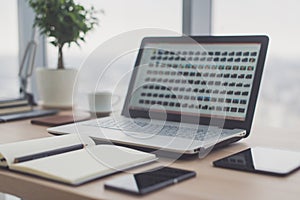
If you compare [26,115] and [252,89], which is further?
[26,115]

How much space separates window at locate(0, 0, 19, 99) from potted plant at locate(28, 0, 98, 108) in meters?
0.64

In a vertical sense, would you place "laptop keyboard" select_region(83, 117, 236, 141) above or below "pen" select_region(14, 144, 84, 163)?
above

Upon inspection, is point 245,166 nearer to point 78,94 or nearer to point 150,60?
point 150,60

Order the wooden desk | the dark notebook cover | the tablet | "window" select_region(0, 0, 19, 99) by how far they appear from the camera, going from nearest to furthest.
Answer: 1. the wooden desk
2. the tablet
3. the dark notebook cover
4. "window" select_region(0, 0, 19, 99)

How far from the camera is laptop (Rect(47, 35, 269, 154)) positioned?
3.16ft

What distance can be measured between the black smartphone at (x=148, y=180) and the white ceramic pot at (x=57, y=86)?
846 millimetres

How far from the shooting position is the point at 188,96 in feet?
3.66

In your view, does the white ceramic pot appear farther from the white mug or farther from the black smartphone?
the black smartphone

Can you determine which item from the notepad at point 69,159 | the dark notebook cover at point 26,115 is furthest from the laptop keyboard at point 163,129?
the dark notebook cover at point 26,115

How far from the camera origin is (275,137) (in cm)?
107

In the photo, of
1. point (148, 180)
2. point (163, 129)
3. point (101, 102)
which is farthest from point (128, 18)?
point (148, 180)

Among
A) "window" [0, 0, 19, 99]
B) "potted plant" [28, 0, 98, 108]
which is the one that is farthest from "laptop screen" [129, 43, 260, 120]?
"window" [0, 0, 19, 99]

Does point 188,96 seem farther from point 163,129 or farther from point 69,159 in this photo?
point 69,159

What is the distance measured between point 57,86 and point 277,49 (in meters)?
0.75
